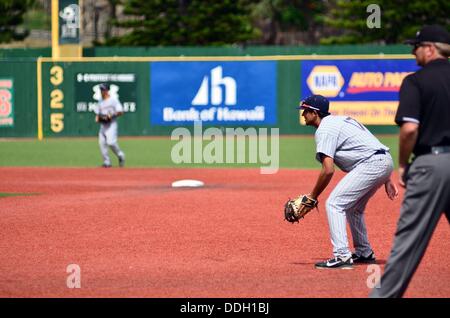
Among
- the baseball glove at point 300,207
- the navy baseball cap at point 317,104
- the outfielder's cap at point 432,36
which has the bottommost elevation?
the baseball glove at point 300,207

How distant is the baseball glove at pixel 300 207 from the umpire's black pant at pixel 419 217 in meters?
2.68

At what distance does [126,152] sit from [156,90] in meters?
4.60

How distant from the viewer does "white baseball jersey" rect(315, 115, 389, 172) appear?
8727 millimetres

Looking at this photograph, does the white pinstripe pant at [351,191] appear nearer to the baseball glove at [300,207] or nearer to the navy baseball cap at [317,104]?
the baseball glove at [300,207]

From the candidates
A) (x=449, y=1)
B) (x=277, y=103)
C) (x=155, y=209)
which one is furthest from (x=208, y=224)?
(x=449, y=1)

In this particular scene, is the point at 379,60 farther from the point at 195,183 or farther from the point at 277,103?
the point at 195,183

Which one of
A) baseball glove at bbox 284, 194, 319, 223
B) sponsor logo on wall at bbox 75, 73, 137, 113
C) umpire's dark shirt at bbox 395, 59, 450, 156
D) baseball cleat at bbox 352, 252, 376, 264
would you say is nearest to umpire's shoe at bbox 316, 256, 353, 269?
baseball cleat at bbox 352, 252, 376, 264

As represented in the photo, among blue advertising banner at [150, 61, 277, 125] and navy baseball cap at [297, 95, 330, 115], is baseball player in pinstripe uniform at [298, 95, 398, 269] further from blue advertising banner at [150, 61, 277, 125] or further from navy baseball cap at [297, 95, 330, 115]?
blue advertising banner at [150, 61, 277, 125]

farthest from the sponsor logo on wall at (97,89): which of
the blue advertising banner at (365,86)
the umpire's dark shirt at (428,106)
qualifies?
the umpire's dark shirt at (428,106)

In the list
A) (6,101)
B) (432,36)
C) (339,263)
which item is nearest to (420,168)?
(432,36)

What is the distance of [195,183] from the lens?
17.2 meters

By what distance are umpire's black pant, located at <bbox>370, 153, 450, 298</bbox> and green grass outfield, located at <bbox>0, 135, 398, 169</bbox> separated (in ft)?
49.8

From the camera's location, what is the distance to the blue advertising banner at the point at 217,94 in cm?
2975

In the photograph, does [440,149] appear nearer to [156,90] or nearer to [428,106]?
[428,106]
